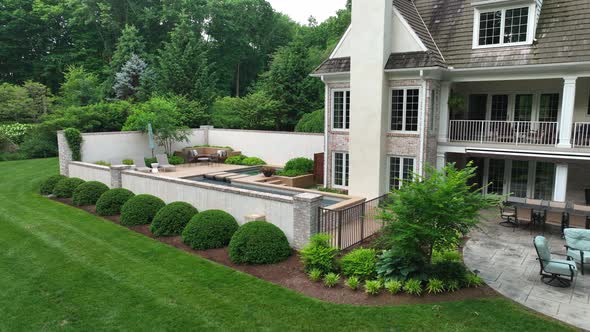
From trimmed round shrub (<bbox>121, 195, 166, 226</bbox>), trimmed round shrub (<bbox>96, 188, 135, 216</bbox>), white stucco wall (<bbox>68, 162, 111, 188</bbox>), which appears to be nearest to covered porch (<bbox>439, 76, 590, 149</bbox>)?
trimmed round shrub (<bbox>121, 195, 166, 226</bbox>)

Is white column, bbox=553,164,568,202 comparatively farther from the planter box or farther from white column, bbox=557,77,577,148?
the planter box

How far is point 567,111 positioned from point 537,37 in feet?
10.0

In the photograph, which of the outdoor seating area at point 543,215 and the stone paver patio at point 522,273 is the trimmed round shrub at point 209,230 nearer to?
the stone paver patio at point 522,273

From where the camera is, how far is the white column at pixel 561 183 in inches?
560

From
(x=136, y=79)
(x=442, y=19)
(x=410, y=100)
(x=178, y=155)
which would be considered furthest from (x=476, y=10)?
(x=136, y=79)

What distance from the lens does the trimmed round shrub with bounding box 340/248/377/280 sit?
918 centimetres

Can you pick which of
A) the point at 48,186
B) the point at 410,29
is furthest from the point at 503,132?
the point at 48,186

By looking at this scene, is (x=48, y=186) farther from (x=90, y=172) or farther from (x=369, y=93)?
(x=369, y=93)

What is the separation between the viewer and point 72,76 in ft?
115

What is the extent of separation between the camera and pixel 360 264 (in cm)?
934

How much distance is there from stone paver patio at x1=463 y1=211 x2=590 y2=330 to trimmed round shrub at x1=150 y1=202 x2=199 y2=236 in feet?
27.6

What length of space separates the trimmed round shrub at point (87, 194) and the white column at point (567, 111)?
1790cm

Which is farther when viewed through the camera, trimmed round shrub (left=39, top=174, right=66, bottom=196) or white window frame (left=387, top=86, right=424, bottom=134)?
trimmed round shrub (left=39, top=174, right=66, bottom=196)

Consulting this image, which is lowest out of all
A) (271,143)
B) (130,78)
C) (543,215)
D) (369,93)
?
(543,215)
